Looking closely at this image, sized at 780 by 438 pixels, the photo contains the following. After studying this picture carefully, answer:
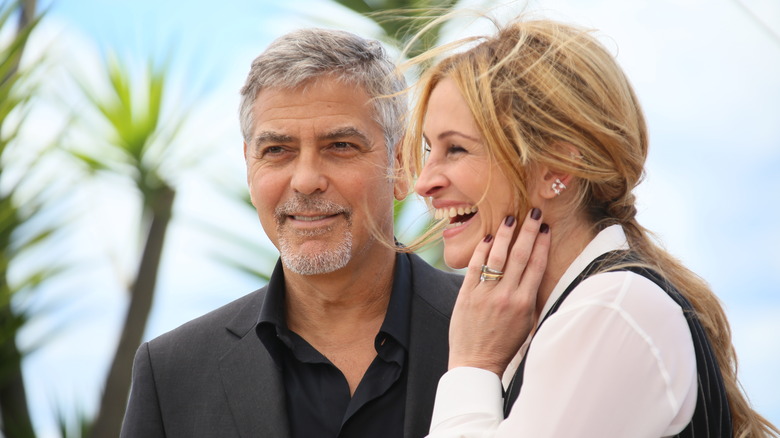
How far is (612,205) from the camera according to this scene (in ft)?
6.37

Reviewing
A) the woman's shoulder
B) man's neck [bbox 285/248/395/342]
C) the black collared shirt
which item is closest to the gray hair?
man's neck [bbox 285/248/395/342]

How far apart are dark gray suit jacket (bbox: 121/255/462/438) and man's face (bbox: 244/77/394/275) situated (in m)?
0.25

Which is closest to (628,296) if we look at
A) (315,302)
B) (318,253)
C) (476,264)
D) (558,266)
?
(558,266)

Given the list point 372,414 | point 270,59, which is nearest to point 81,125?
point 270,59

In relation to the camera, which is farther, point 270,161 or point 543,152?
point 270,161

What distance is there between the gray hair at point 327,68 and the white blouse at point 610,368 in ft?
3.33

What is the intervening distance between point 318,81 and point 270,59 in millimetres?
147

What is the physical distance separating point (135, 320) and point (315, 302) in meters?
3.49

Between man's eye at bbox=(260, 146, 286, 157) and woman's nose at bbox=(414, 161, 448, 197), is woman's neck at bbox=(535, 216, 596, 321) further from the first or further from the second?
man's eye at bbox=(260, 146, 286, 157)

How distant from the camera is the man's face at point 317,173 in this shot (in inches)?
97.5

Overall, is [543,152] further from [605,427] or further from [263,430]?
[263,430]

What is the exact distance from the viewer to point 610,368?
1580 millimetres

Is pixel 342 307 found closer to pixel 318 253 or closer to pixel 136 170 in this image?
pixel 318 253

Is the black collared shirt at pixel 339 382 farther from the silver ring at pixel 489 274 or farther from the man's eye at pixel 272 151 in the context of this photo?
the silver ring at pixel 489 274
